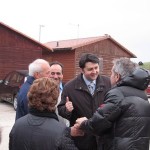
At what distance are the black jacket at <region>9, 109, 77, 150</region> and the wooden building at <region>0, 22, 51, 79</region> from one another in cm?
1846

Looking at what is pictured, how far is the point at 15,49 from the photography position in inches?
850

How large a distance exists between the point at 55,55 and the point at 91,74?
22066 mm

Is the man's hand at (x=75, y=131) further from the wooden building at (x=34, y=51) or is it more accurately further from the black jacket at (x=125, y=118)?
the wooden building at (x=34, y=51)

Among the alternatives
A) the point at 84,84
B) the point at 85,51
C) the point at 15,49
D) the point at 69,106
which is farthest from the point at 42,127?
the point at 85,51

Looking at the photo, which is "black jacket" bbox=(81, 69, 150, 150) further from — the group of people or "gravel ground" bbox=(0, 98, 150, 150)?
"gravel ground" bbox=(0, 98, 150, 150)

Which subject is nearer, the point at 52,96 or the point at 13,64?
the point at 52,96

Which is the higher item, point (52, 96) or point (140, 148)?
point (52, 96)

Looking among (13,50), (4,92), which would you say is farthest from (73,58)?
(4,92)

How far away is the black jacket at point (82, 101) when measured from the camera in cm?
376

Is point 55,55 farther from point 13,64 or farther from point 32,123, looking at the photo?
point 32,123

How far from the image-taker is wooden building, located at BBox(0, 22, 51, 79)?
2088 centimetres

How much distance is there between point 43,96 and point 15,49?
63.3 feet

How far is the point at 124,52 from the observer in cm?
2880

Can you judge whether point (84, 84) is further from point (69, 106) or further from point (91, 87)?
point (69, 106)
